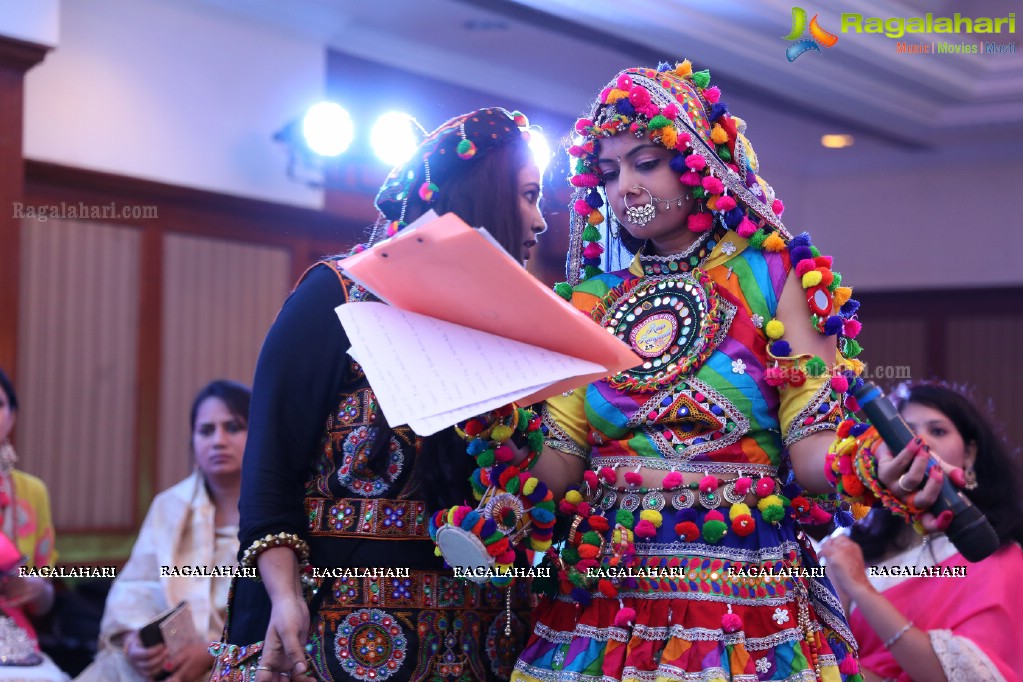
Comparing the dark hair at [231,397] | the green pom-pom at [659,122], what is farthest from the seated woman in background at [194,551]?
the green pom-pom at [659,122]

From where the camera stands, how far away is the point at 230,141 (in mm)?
5086

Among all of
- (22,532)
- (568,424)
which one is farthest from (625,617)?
(22,532)

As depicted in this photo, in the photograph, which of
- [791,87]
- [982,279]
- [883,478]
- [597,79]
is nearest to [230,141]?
[597,79]

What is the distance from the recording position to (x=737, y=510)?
5.46 ft

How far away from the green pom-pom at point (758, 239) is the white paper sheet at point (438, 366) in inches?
17.7

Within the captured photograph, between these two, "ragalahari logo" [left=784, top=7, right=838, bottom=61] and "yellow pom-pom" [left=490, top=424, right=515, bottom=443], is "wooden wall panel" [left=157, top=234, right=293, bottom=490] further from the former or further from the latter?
"yellow pom-pom" [left=490, top=424, right=515, bottom=443]

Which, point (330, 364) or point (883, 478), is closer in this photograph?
point (883, 478)

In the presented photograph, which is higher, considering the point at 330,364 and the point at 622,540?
the point at 330,364

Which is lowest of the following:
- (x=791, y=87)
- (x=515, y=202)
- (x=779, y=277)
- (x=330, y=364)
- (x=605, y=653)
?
(x=605, y=653)

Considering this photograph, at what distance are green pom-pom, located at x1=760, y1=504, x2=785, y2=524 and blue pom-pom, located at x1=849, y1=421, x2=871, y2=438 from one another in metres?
0.22

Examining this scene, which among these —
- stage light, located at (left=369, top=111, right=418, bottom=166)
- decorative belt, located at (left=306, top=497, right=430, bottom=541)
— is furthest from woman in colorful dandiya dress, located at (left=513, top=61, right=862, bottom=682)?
stage light, located at (left=369, top=111, right=418, bottom=166)

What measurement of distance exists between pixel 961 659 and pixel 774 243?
1.29 m

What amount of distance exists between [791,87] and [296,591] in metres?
4.97

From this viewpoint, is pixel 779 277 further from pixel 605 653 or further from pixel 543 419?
pixel 605 653
